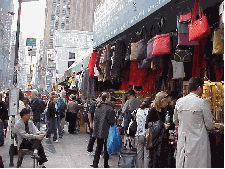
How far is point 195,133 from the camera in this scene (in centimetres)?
435

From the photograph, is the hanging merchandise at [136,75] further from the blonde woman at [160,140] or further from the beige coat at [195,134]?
the beige coat at [195,134]

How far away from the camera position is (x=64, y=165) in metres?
7.43

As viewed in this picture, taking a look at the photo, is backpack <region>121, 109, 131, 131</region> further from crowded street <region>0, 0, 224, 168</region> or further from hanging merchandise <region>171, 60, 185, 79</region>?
hanging merchandise <region>171, 60, 185, 79</region>

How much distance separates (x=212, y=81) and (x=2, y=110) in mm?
8067

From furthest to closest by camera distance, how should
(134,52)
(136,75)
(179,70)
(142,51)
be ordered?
(136,75), (134,52), (142,51), (179,70)

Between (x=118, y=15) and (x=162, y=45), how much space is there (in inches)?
140

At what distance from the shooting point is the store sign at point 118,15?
640 centimetres

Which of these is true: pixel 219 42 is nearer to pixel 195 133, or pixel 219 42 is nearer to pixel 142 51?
pixel 195 133

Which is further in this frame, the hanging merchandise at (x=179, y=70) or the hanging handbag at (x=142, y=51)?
the hanging handbag at (x=142, y=51)

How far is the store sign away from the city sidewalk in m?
3.95

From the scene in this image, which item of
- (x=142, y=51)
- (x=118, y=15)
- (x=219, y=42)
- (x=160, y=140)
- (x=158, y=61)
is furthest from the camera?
(x=118, y=15)

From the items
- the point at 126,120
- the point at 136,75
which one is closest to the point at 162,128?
the point at 126,120

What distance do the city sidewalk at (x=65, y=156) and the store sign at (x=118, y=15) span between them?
13.0ft

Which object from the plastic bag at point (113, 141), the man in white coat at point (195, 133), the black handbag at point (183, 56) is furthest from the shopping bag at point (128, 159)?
the black handbag at point (183, 56)
